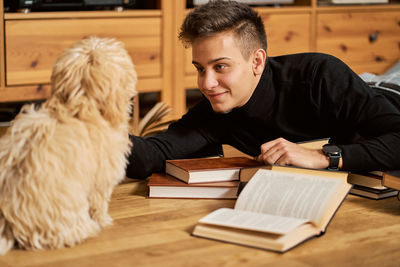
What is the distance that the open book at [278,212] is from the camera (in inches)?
36.6

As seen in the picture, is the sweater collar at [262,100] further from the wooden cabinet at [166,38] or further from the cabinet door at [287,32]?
the cabinet door at [287,32]

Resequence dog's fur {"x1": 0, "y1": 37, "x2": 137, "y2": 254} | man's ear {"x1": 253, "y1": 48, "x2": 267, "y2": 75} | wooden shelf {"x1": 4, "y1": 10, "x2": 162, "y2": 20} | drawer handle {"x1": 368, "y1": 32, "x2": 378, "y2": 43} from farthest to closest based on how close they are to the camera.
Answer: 1. drawer handle {"x1": 368, "y1": 32, "x2": 378, "y2": 43}
2. wooden shelf {"x1": 4, "y1": 10, "x2": 162, "y2": 20}
3. man's ear {"x1": 253, "y1": 48, "x2": 267, "y2": 75}
4. dog's fur {"x1": 0, "y1": 37, "x2": 137, "y2": 254}

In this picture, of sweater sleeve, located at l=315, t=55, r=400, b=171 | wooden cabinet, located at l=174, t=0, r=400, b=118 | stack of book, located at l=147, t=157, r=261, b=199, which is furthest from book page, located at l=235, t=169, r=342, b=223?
wooden cabinet, located at l=174, t=0, r=400, b=118

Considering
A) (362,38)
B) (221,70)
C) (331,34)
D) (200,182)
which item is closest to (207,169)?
(200,182)

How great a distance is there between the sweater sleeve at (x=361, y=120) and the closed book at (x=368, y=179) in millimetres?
25

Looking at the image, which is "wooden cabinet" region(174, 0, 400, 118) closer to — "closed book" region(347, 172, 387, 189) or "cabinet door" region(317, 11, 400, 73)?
"cabinet door" region(317, 11, 400, 73)

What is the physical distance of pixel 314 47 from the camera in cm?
312

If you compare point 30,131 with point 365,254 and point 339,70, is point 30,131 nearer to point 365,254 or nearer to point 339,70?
point 365,254

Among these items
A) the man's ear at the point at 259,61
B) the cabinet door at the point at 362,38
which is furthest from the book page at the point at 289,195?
the cabinet door at the point at 362,38

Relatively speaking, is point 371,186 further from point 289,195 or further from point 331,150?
point 289,195

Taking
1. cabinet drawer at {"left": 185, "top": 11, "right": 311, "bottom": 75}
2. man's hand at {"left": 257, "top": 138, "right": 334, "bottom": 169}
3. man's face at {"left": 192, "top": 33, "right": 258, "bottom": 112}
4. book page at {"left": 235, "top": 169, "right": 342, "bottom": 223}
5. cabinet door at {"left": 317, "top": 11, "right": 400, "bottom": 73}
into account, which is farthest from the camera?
cabinet door at {"left": 317, "top": 11, "right": 400, "bottom": 73}

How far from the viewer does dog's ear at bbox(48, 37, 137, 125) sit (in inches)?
34.5

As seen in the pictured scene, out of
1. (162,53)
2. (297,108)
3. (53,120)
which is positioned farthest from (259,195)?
(162,53)

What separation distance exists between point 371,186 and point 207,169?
373 millimetres
